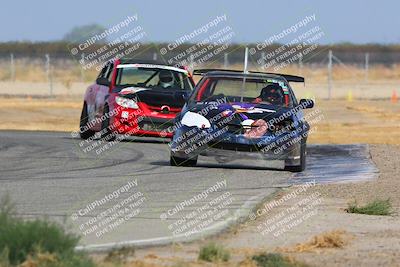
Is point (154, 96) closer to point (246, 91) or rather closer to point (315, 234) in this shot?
point (246, 91)

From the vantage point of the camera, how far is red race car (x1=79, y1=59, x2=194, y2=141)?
23344 millimetres

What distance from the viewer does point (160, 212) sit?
12516 millimetres

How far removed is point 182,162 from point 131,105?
526 centimetres

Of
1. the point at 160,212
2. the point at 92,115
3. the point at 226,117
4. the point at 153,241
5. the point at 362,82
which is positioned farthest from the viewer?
the point at 362,82

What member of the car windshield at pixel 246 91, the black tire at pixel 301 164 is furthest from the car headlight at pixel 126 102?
the black tire at pixel 301 164

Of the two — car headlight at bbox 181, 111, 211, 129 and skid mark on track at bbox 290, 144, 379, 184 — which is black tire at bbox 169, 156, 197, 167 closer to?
car headlight at bbox 181, 111, 211, 129

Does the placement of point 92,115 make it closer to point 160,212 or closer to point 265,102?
point 265,102

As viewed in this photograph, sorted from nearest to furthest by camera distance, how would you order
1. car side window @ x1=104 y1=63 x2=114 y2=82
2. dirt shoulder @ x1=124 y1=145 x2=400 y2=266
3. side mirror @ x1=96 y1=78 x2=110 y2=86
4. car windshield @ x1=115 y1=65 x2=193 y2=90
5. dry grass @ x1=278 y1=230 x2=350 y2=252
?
dirt shoulder @ x1=124 y1=145 x2=400 y2=266, dry grass @ x1=278 y1=230 x2=350 y2=252, side mirror @ x1=96 y1=78 x2=110 y2=86, car windshield @ x1=115 y1=65 x2=193 y2=90, car side window @ x1=104 y1=63 x2=114 y2=82

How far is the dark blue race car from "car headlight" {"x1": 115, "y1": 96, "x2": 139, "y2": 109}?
4546 millimetres

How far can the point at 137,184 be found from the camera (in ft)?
50.9

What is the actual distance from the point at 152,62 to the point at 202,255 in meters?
16.4

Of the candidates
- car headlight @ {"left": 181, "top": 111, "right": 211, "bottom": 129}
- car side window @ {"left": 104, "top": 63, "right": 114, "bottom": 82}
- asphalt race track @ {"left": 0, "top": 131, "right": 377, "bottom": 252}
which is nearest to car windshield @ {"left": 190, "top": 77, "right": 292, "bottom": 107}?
car headlight @ {"left": 181, "top": 111, "right": 211, "bottom": 129}

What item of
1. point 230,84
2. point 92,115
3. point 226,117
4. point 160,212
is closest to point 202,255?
point 160,212

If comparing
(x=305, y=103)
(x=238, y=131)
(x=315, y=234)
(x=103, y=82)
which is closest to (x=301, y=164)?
(x=238, y=131)
